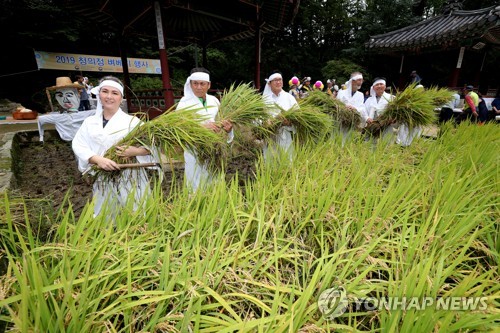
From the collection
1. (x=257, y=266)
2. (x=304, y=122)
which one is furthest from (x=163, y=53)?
(x=257, y=266)

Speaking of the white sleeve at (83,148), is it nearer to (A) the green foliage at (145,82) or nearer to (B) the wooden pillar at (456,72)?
(B) the wooden pillar at (456,72)

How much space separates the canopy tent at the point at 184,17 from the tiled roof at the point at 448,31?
15.8 ft

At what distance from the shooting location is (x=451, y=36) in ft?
24.4

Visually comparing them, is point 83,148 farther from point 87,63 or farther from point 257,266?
point 87,63

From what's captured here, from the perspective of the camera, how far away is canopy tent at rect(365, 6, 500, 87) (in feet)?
22.8

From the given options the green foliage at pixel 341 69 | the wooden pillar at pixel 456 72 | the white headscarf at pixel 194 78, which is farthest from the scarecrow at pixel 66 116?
the green foliage at pixel 341 69

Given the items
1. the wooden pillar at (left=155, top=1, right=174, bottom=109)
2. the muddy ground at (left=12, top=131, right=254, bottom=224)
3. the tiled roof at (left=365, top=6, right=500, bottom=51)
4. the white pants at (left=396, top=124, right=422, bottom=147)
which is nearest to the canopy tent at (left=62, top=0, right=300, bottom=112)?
the wooden pillar at (left=155, top=1, right=174, bottom=109)

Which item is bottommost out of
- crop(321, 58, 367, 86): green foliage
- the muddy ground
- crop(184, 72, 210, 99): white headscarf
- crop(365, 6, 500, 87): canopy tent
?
the muddy ground

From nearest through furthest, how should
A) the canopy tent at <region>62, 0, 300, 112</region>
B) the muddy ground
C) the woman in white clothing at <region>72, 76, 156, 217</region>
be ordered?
the woman in white clothing at <region>72, 76, 156, 217</region>
the muddy ground
the canopy tent at <region>62, 0, 300, 112</region>

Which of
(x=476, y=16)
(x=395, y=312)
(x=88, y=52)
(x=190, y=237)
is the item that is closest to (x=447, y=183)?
(x=395, y=312)

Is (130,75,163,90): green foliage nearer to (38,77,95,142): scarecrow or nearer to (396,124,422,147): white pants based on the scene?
(38,77,95,142): scarecrow

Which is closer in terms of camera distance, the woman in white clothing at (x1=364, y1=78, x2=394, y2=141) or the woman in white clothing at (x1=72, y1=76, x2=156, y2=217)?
the woman in white clothing at (x1=72, y1=76, x2=156, y2=217)

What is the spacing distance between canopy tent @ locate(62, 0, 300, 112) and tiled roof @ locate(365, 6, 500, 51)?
483 centimetres

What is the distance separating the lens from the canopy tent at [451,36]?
22.8ft
